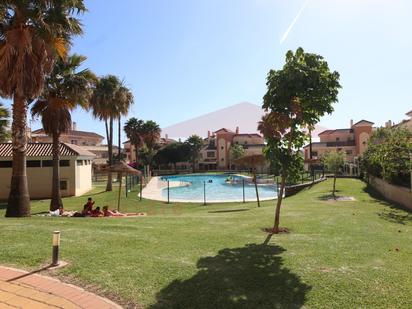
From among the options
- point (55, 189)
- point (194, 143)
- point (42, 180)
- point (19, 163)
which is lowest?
point (55, 189)

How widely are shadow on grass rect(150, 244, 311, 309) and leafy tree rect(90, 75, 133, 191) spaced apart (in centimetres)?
2783

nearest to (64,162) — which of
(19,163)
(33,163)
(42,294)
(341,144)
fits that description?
(33,163)

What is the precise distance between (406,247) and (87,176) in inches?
1194

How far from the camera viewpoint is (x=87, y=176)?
33.9 metres

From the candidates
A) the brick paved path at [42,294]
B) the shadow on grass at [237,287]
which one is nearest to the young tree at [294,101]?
the shadow on grass at [237,287]

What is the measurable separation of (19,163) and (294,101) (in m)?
10.3

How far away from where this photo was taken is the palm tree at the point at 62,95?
1867 cm

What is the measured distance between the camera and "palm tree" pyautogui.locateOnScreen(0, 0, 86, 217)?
40.5 ft

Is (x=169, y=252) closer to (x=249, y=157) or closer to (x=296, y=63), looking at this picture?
(x=296, y=63)

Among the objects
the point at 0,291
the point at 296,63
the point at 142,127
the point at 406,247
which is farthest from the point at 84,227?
the point at 142,127

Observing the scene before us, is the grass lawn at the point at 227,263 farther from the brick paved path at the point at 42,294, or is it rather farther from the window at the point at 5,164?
the window at the point at 5,164

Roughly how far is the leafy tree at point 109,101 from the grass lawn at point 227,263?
82.0 ft

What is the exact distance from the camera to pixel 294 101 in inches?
331

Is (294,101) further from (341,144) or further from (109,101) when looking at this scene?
(341,144)
